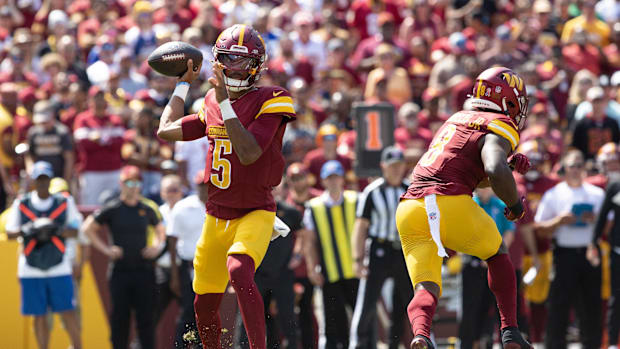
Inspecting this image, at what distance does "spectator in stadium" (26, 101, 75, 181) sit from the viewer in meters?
11.5

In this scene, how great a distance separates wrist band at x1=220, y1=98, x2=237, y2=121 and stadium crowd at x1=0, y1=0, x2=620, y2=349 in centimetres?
211

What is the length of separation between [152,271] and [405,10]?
23.8 feet

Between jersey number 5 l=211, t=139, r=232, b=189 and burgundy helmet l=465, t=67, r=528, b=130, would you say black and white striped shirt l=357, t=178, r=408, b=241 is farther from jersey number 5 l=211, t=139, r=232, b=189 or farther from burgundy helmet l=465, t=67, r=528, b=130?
jersey number 5 l=211, t=139, r=232, b=189

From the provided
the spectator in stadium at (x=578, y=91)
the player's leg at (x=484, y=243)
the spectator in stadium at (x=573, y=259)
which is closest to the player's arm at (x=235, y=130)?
the player's leg at (x=484, y=243)

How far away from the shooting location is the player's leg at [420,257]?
5977 millimetres

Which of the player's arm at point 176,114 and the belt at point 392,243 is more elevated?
the player's arm at point 176,114

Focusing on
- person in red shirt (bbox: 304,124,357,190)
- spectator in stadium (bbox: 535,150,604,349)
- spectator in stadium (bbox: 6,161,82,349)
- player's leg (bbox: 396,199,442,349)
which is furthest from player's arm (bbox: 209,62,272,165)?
person in red shirt (bbox: 304,124,357,190)

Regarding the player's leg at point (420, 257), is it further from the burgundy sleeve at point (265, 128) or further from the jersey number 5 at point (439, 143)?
the burgundy sleeve at point (265, 128)

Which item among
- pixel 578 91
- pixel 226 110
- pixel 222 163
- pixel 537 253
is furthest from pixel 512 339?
pixel 578 91

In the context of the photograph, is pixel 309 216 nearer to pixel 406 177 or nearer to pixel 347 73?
pixel 406 177

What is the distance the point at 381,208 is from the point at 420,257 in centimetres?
367

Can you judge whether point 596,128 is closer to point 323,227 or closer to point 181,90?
point 323,227

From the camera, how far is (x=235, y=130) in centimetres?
589

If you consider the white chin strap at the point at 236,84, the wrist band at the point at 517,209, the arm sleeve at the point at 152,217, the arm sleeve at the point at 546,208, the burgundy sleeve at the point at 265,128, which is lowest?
the arm sleeve at the point at 546,208
